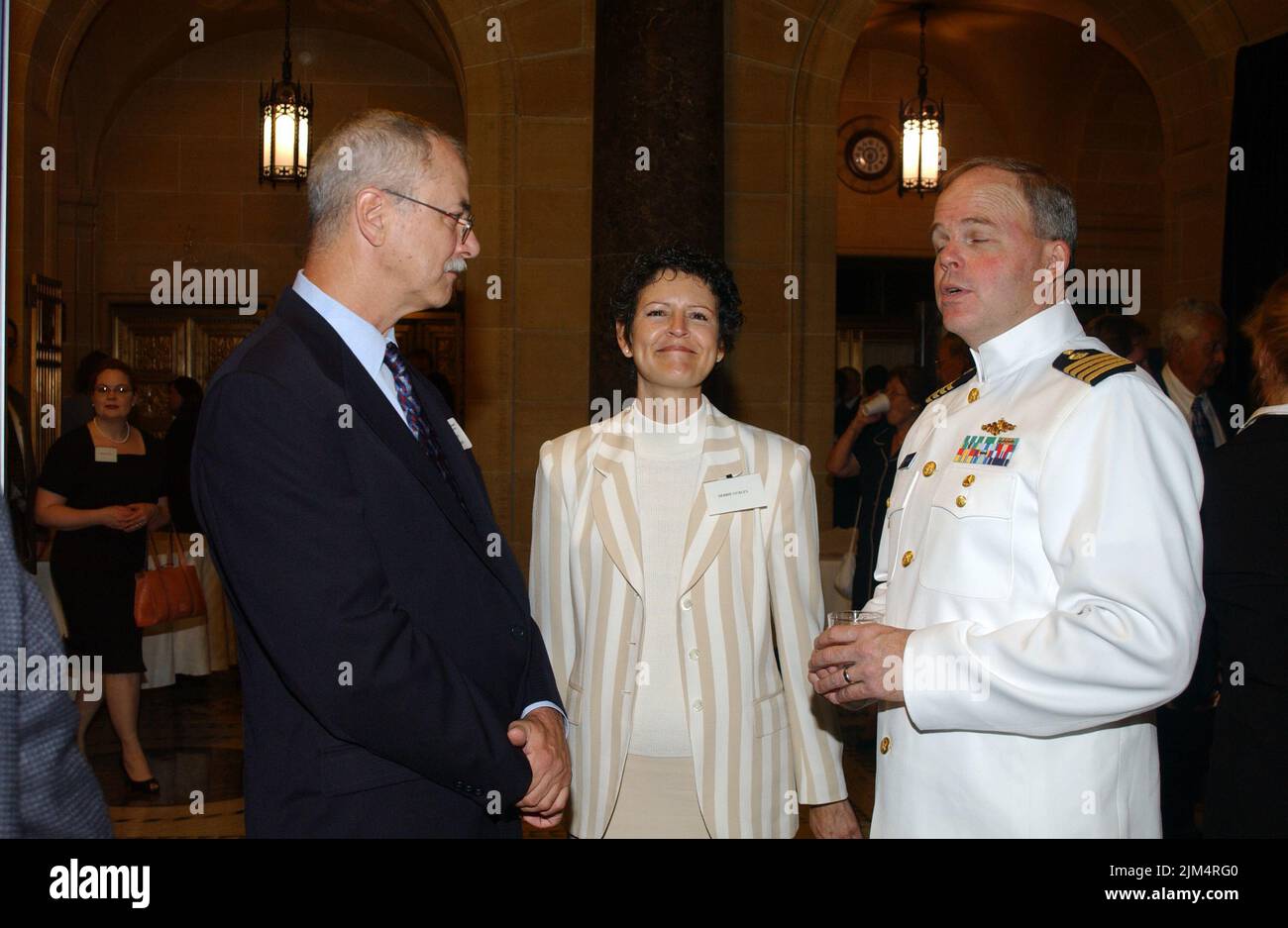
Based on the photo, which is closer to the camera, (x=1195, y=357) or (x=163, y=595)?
(x=1195, y=357)

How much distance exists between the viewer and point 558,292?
6355mm

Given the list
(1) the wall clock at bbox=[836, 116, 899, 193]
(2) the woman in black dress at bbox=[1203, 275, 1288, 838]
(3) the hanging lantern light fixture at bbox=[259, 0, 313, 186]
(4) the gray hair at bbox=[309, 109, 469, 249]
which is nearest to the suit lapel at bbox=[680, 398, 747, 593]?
(4) the gray hair at bbox=[309, 109, 469, 249]

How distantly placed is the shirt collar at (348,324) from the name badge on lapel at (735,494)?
781 mm

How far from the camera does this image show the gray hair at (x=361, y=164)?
189 cm

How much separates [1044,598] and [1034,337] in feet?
Answer: 1.50

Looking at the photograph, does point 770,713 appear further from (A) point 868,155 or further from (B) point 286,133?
(A) point 868,155

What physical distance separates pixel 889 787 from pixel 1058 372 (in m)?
0.74

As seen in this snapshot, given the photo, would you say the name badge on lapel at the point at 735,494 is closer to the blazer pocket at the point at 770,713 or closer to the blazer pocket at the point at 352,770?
the blazer pocket at the point at 770,713

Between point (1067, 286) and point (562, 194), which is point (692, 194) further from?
point (1067, 286)

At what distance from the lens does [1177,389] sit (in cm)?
448

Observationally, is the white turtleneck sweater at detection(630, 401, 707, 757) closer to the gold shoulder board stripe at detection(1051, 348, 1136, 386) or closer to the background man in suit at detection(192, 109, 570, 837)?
the background man in suit at detection(192, 109, 570, 837)

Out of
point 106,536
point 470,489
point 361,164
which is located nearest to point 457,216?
point 361,164

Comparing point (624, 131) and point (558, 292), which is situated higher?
point (624, 131)
